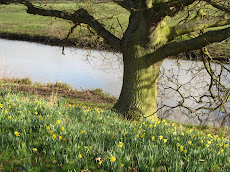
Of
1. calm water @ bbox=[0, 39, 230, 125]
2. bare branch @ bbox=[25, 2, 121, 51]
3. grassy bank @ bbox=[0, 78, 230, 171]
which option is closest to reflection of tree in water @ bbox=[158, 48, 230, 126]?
calm water @ bbox=[0, 39, 230, 125]

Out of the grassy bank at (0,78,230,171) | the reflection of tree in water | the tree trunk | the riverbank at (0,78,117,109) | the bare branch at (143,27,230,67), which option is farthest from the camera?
the riverbank at (0,78,117,109)

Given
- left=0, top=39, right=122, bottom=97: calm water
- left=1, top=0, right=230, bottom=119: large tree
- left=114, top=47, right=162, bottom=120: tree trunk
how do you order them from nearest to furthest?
left=1, top=0, right=230, bottom=119: large tree, left=114, top=47, right=162, bottom=120: tree trunk, left=0, top=39, right=122, bottom=97: calm water

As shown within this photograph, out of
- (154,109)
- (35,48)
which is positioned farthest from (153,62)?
(35,48)

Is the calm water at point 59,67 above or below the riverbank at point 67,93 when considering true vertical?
above

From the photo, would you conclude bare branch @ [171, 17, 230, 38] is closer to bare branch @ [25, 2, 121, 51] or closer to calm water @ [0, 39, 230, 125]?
bare branch @ [25, 2, 121, 51]

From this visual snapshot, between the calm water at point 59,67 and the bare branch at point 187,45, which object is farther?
the calm water at point 59,67

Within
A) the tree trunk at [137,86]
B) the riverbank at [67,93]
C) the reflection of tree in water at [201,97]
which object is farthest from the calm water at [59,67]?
the tree trunk at [137,86]

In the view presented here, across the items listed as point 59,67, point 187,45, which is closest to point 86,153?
point 187,45

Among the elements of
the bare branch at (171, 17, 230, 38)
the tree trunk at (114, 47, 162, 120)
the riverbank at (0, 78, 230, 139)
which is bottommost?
the riverbank at (0, 78, 230, 139)

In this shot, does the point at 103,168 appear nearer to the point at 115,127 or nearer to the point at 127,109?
the point at 115,127

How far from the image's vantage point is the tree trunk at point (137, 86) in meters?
7.80

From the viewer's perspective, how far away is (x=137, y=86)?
7.85m

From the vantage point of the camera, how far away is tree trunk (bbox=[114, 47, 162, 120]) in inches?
307

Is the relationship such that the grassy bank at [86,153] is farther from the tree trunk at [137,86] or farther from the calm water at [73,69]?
the calm water at [73,69]
